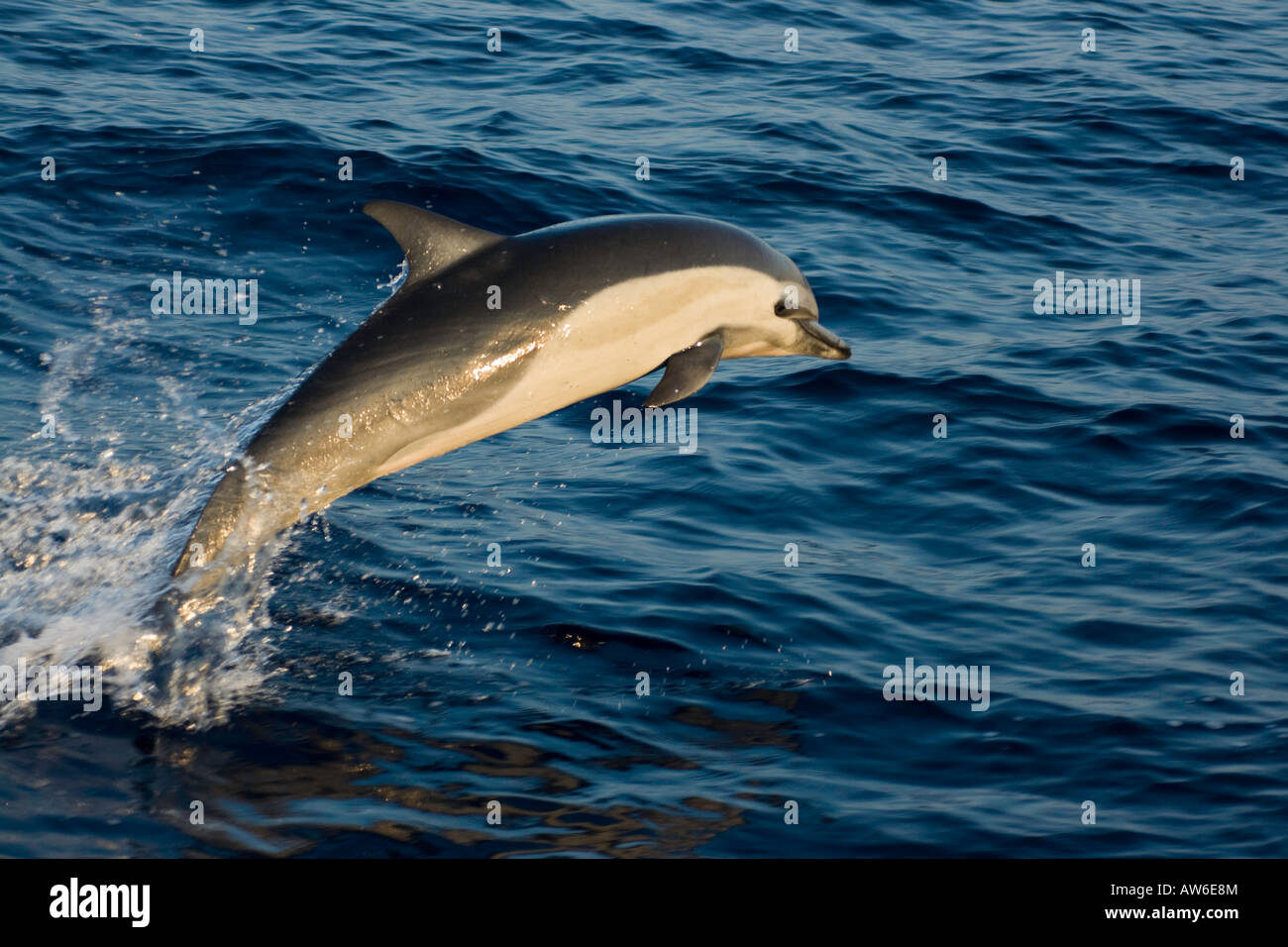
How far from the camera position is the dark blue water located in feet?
21.5

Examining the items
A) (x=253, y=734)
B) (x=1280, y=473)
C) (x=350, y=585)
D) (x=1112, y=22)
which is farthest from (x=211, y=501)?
(x=1112, y=22)

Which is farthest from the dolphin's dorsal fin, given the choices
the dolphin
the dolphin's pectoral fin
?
the dolphin's pectoral fin

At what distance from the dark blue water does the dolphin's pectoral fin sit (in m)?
1.35

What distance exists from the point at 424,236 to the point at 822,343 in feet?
→ 8.89

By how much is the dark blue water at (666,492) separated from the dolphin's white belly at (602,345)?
50.1 inches

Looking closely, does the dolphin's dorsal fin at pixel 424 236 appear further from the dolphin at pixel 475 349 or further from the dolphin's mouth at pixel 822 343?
the dolphin's mouth at pixel 822 343

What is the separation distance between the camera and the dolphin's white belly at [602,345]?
699cm

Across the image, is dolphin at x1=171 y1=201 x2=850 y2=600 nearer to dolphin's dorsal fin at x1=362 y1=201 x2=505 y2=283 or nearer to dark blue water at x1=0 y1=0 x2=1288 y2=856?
dolphin's dorsal fin at x1=362 y1=201 x2=505 y2=283

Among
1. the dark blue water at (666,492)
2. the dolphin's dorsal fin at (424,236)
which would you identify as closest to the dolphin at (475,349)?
the dolphin's dorsal fin at (424,236)

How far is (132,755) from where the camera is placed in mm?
6457

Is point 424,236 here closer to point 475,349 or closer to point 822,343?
point 475,349

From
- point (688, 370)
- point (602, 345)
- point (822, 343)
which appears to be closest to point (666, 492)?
point (822, 343)

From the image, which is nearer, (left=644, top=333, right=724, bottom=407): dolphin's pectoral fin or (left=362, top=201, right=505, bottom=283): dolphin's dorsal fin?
(left=362, top=201, right=505, bottom=283): dolphin's dorsal fin

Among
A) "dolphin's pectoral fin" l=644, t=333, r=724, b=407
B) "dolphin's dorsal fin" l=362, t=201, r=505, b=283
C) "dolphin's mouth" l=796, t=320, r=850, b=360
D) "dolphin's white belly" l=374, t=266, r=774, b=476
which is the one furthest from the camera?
"dolphin's mouth" l=796, t=320, r=850, b=360
